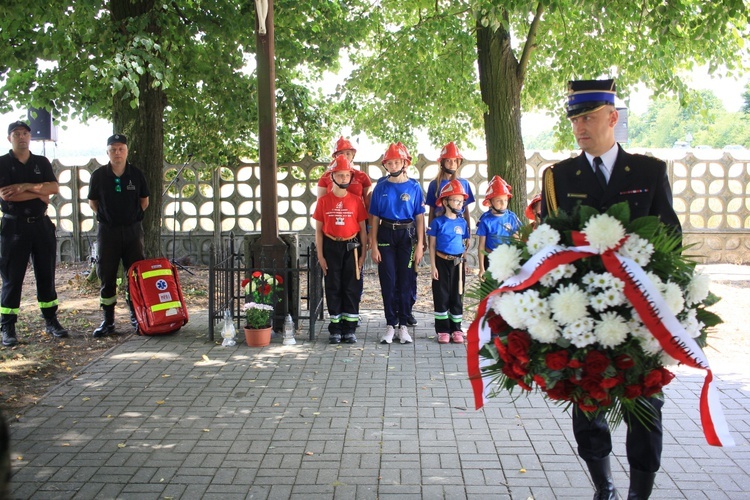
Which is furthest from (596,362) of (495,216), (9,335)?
(9,335)

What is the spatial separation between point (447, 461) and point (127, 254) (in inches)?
214

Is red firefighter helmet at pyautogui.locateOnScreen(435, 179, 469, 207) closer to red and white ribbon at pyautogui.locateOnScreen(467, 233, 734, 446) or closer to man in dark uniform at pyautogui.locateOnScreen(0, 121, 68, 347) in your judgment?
man in dark uniform at pyautogui.locateOnScreen(0, 121, 68, 347)

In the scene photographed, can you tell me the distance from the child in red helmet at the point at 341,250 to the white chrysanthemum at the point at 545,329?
5.13 metres

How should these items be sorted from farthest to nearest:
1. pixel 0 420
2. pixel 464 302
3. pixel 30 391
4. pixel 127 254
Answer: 1. pixel 464 302
2. pixel 127 254
3. pixel 30 391
4. pixel 0 420

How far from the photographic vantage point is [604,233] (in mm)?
3465

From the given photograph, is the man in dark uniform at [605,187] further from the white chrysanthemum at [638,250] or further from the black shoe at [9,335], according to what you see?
the black shoe at [9,335]

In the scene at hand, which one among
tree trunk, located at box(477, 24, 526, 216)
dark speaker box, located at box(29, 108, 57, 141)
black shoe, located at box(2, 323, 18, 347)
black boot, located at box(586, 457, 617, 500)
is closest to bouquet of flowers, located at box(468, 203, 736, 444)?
black boot, located at box(586, 457, 617, 500)

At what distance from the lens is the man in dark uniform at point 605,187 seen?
409 cm

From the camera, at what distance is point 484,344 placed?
3.89 metres

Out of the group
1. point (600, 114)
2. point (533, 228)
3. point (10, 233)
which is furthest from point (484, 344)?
point (10, 233)

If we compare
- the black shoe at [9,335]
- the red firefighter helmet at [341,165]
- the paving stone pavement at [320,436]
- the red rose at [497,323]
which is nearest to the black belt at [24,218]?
the black shoe at [9,335]

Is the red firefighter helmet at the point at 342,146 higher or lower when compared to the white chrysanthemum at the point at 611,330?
higher

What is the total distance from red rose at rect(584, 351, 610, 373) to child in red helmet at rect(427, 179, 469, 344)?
4.98 meters

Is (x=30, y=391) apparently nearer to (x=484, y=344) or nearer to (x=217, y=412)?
(x=217, y=412)
